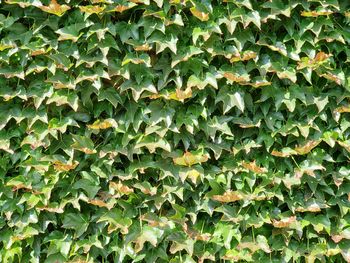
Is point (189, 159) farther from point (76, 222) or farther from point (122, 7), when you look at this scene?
point (122, 7)

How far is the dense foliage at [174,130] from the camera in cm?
244

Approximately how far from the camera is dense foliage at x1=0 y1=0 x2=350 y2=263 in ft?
8.01

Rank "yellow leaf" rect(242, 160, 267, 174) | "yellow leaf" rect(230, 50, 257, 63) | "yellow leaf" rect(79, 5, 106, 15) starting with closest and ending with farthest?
"yellow leaf" rect(79, 5, 106, 15) < "yellow leaf" rect(230, 50, 257, 63) < "yellow leaf" rect(242, 160, 267, 174)

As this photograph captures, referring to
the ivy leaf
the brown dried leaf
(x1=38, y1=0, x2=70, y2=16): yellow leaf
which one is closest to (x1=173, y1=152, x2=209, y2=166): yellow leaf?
the brown dried leaf

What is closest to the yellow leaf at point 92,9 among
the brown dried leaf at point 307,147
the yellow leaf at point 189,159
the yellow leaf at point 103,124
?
the yellow leaf at point 103,124

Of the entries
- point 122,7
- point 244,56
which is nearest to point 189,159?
point 244,56

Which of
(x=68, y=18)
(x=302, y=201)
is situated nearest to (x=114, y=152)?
(x=68, y=18)

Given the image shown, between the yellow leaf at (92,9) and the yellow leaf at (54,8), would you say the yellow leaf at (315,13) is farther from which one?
the yellow leaf at (54,8)

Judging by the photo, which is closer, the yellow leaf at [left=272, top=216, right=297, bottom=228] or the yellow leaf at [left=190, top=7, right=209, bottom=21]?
the yellow leaf at [left=190, top=7, right=209, bottom=21]

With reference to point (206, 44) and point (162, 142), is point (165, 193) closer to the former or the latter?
point (162, 142)

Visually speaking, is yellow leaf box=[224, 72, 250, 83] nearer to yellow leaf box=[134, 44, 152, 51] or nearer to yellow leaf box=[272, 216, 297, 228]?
yellow leaf box=[134, 44, 152, 51]

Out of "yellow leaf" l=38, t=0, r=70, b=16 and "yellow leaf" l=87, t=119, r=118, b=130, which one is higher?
"yellow leaf" l=38, t=0, r=70, b=16

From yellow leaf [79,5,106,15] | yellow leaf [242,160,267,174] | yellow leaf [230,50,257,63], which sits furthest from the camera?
yellow leaf [242,160,267,174]

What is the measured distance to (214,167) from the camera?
2609 millimetres
